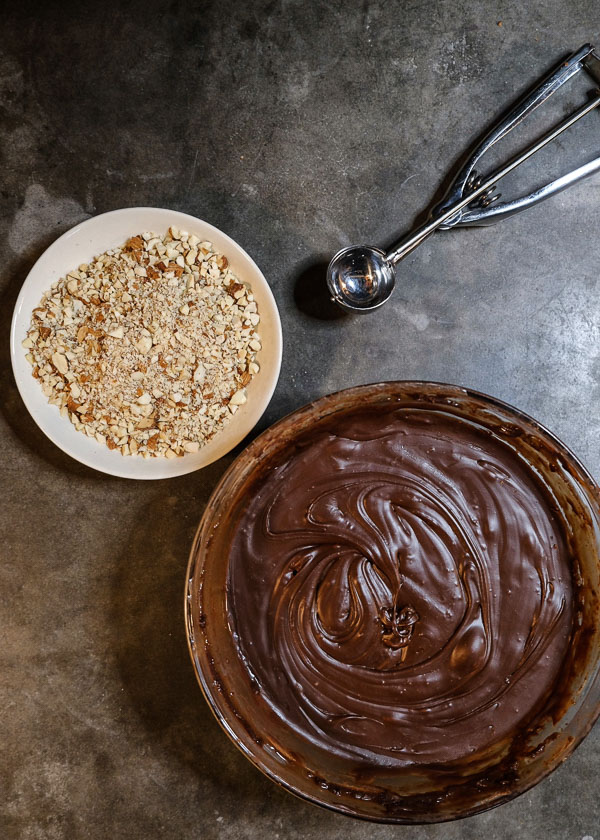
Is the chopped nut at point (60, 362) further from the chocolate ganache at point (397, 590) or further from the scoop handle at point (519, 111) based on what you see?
the scoop handle at point (519, 111)

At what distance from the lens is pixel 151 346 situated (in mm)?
1888

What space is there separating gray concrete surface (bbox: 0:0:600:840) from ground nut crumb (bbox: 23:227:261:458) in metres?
0.16

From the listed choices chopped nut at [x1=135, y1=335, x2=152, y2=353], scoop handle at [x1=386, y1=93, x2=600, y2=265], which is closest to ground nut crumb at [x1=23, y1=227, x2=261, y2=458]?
chopped nut at [x1=135, y1=335, x2=152, y2=353]

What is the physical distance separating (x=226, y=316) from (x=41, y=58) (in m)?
1.02

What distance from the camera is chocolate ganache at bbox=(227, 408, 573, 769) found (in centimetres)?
170

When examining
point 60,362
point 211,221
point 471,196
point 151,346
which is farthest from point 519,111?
point 60,362

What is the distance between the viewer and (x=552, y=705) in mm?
1741

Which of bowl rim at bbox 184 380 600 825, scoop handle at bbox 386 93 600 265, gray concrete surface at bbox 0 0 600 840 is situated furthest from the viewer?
gray concrete surface at bbox 0 0 600 840

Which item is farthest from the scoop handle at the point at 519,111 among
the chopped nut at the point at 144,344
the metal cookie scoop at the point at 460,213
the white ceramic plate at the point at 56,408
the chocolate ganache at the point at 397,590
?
the chopped nut at the point at 144,344

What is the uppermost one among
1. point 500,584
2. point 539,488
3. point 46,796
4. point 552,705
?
point 539,488

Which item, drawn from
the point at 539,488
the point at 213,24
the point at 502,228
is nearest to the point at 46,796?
the point at 539,488

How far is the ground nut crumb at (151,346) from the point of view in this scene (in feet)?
6.20

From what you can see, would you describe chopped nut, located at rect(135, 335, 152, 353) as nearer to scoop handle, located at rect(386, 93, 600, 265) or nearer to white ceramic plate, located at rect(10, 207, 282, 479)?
white ceramic plate, located at rect(10, 207, 282, 479)

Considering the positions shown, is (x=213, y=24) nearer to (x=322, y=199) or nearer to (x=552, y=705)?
(x=322, y=199)
